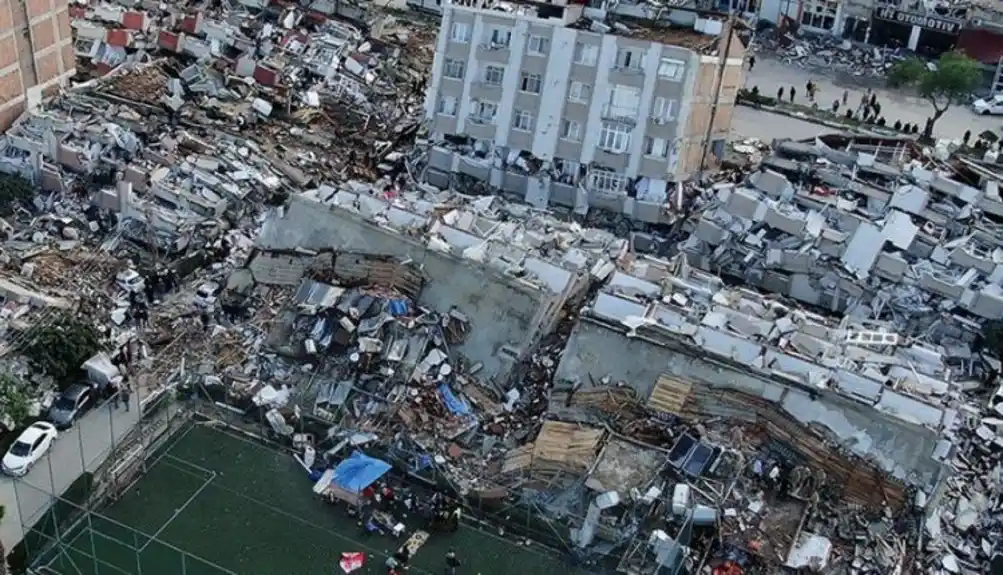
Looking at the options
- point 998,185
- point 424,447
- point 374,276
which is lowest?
point 424,447

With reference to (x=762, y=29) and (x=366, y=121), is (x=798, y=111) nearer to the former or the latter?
(x=762, y=29)

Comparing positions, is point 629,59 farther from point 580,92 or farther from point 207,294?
point 207,294

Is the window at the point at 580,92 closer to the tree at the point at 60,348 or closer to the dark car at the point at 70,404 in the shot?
the tree at the point at 60,348

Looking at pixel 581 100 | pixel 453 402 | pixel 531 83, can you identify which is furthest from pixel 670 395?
pixel 531 83

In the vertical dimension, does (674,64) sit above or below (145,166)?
above

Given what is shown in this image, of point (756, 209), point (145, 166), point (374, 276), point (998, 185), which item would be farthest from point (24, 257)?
point (998, 185)

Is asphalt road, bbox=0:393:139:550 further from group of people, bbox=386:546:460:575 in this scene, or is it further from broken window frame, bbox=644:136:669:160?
broken window frame, bbox=644:136:669:160
